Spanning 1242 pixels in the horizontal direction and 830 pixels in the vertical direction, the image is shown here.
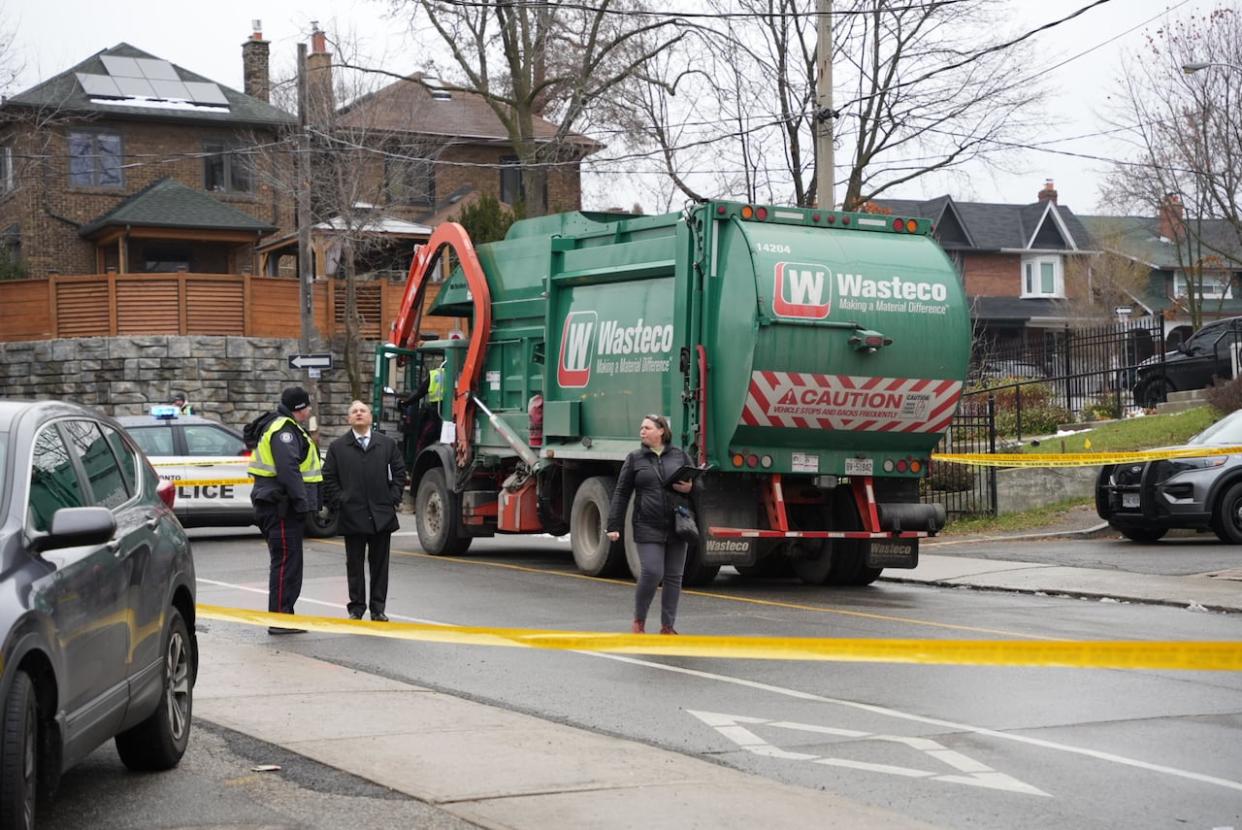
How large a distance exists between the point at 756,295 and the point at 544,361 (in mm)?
3753

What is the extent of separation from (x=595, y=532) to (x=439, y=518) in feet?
10.8

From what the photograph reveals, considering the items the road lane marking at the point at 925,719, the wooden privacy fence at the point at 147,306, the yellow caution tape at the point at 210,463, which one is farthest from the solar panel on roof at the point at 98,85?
the road lane marking at the point at 925,719

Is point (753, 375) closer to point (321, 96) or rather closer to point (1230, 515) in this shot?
point (1230, 515)

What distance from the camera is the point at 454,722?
8.74 m

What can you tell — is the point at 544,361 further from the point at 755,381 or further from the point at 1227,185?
the point at 1227,185

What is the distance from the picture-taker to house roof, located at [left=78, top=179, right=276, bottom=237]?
4297 centimetres

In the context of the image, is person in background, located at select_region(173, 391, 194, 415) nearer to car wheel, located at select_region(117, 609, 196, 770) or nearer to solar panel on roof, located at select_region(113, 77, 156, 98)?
solar panel on roof, located at select_region(113, 77, 156, 98)

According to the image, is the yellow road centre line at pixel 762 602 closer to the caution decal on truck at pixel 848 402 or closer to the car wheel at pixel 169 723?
the caution decal on truck at pixel 848 402

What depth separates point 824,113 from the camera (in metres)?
21.3

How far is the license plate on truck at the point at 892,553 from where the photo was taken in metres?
16.2

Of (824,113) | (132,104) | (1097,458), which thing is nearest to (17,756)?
(1097,458)

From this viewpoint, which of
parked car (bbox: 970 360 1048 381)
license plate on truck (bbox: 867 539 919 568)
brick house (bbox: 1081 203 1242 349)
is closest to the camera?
license plate on truck (bbox: 867 539 919 568)

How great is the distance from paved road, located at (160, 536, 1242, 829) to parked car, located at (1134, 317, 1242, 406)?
14182mm

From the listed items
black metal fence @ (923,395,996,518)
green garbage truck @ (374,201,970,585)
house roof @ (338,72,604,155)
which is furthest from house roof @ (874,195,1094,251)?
green garbage truck @ (374,201,970,585)
